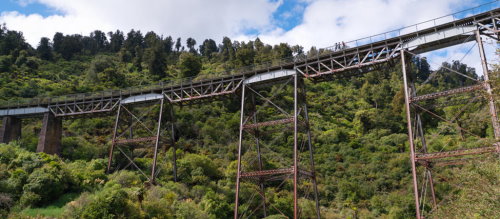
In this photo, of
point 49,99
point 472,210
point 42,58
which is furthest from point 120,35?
point 472,210

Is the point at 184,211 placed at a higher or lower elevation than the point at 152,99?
lower

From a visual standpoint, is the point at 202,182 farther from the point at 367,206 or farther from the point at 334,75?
the point at 367,206

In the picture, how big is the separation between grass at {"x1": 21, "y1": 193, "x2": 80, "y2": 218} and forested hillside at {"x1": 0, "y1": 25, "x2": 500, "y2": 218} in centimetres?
7

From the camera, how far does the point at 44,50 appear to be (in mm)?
74250

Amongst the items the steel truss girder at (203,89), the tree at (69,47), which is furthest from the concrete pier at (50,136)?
the tree at (69,47)

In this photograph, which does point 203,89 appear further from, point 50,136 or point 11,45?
point 11,45

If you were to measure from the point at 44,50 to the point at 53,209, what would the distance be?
60.9 meters

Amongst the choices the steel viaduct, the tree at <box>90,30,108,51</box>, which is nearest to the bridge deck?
the steel viaduct

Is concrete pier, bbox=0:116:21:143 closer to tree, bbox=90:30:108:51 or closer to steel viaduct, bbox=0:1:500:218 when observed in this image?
steel viaduct, bbox=0:1:500:218

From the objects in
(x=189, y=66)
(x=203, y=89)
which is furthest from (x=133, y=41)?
(x=203, y=89)

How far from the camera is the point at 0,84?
163 ft

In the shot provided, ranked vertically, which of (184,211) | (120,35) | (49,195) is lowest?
(184,211)

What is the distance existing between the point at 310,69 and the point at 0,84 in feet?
138

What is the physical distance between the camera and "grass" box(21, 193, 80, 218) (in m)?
20.7
